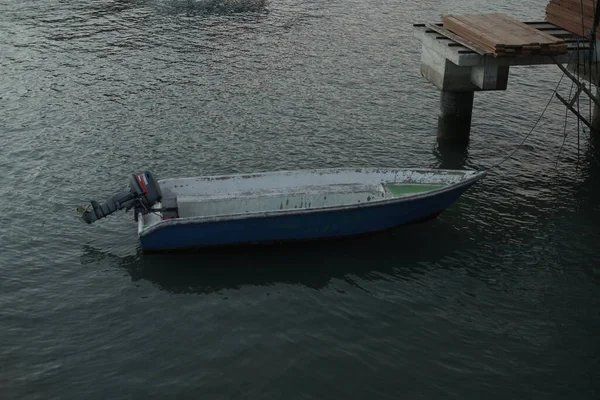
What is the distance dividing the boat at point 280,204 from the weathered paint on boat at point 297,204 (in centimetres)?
3

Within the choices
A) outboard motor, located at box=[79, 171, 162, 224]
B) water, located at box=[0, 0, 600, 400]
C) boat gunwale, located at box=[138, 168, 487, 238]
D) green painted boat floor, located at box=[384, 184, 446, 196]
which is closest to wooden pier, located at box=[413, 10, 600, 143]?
water, located at box=[0, 0, 600, 400]

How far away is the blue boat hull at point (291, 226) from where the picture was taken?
20438 mm

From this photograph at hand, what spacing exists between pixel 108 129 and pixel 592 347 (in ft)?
65.2

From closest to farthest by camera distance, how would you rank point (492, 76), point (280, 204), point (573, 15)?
point (280, 204) < point (492, 76) < point (573, 15)

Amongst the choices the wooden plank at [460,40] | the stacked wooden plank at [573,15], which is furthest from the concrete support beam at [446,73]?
the stacked wooden plank at [573,15]

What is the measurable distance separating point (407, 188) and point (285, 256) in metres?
4.45

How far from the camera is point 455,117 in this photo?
92.8 feet

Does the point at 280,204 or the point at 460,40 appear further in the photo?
the point at 460,40

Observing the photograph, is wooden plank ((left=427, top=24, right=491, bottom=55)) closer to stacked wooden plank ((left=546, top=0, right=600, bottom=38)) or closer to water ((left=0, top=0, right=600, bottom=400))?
stacked wooden plank ((left=546, top=0, right=600, bottom=38))

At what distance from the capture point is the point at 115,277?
20219 mm

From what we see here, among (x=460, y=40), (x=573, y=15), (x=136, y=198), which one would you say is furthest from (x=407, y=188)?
(x=573, y=15)

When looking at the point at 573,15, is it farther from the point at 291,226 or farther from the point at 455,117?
the point at 291,226

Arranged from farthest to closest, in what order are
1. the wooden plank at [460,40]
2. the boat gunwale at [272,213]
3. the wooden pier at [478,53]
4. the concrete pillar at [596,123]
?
the concrete pillar at [596,123], the wooden plank at [460,40], the wooden pier at [478,53], the boat gunwale at [272,213]

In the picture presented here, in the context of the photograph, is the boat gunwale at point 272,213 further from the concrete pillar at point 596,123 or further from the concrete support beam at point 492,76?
the concrete pillar at point 596,123
